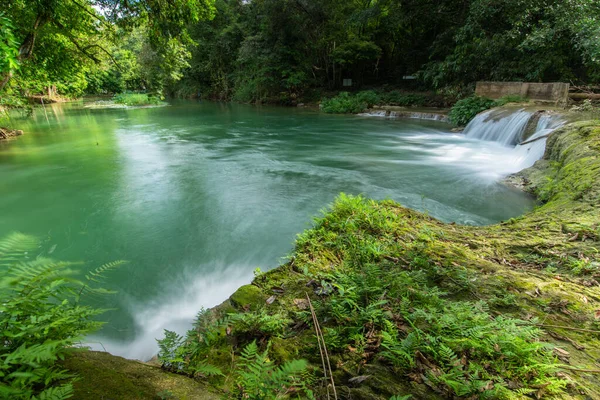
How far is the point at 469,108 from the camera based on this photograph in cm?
1717

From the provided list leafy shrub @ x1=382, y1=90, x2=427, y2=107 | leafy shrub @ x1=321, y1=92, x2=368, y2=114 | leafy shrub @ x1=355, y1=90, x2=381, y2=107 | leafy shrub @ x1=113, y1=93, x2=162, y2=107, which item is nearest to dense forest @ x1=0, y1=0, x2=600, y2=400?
leafy shrub @ x1=382, y1=90, x2=427, y2=107

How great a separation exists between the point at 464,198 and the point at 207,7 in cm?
914

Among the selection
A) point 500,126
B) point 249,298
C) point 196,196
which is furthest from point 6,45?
point 500,126

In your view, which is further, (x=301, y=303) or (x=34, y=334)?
(x=301, y=303)

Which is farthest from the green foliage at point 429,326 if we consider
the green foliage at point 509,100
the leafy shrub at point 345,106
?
the leafy shrub at point 345,106

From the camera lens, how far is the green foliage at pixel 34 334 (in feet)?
4.53

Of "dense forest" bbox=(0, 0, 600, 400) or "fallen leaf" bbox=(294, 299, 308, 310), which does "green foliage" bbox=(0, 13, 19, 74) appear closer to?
"dense forest" bbox=(0, 0, 600, 400)

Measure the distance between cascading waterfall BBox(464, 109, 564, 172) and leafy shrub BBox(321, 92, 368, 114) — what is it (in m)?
10.1

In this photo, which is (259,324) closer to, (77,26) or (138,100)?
(77,26)

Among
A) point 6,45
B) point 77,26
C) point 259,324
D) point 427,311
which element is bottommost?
point 259,324

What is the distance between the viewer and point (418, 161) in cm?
1118

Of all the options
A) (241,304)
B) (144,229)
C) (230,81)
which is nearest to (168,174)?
(144,229)

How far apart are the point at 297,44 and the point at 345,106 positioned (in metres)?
8.91

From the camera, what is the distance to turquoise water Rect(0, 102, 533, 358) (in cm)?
462
